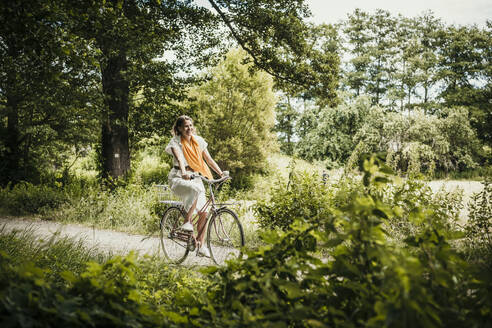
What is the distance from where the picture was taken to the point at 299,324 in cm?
131

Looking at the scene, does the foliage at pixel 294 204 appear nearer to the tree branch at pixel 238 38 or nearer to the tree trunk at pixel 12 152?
the tree branch at pixel 238 38

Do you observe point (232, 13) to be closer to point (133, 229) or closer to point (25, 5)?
point (25, 5)

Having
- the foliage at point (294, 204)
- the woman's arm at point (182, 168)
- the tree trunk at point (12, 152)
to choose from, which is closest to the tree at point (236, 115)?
the tree trunk at point (12, 152)

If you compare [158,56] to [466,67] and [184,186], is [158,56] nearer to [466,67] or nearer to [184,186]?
[184,186]

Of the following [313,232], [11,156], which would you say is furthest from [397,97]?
[313,232]

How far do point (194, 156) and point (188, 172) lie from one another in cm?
35

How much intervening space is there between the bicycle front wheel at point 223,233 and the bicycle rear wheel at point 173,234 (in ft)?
1.24

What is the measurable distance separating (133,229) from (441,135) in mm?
24594

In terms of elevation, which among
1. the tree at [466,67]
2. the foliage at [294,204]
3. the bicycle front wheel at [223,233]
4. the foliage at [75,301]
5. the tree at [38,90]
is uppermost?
the tree at [466,67]

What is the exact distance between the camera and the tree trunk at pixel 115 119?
9531mm

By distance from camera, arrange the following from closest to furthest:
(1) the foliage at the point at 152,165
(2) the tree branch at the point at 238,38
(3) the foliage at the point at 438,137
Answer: (2) the tree branch at the point at 238,38
(1) the foliage at the point at 152,165
(3) the foliage at the point at 438,137

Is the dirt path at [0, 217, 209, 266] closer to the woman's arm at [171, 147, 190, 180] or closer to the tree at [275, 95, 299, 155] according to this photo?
the woman's arm at [171, 147, 190, 180]

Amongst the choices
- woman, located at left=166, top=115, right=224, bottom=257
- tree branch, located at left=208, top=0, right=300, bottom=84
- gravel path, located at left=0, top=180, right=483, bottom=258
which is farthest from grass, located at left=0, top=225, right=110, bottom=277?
tree branch, located at left=208, top=0, right=300, bottom=84

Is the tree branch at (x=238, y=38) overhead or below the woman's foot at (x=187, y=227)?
overhead
